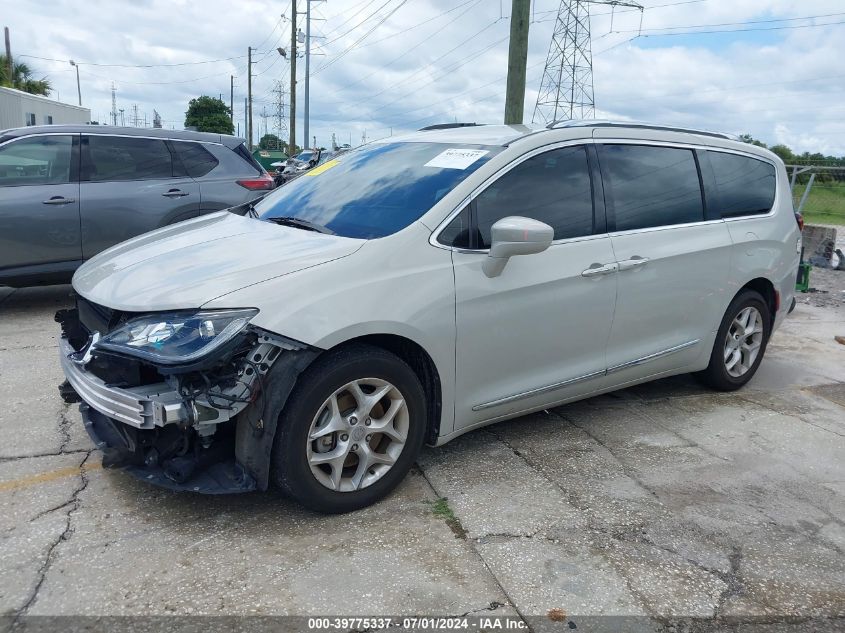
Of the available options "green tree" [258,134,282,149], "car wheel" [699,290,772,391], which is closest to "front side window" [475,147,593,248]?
"car wheel" [699,290,772,391]

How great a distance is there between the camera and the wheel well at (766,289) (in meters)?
5.06

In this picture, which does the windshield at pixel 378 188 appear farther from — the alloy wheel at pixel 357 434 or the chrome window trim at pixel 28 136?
the chrome window trim at pixel 28 136

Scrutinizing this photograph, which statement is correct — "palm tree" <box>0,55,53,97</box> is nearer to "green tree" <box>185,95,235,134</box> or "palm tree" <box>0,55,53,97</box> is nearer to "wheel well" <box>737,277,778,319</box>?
"green tree" <box>185,95,235,134</box>

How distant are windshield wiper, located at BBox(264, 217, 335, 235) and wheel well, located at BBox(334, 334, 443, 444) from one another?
2.13 feet

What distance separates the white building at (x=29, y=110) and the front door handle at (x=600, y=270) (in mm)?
26210

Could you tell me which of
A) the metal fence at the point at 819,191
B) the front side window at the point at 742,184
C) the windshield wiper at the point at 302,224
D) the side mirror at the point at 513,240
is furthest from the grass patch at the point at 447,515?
the metal fence at the point at 819,191

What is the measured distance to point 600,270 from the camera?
3943mm

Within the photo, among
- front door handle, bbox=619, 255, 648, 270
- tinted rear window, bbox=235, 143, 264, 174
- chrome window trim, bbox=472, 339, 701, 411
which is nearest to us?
chrome window trim, bbox=472, 339, 701, 411

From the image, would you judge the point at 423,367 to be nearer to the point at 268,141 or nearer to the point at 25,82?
the point at 25,82

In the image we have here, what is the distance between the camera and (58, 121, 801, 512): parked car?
2896 mm

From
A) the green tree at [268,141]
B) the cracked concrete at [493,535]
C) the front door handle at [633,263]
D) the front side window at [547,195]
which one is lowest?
the cracked concrete at [493,535]

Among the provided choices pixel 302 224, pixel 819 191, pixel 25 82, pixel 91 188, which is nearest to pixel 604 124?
pixel 302 224

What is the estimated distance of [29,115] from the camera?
2808 centimetres

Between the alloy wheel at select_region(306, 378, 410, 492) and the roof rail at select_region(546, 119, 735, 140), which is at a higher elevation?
the roof rail at select_region(546, 119, 735, 140)
